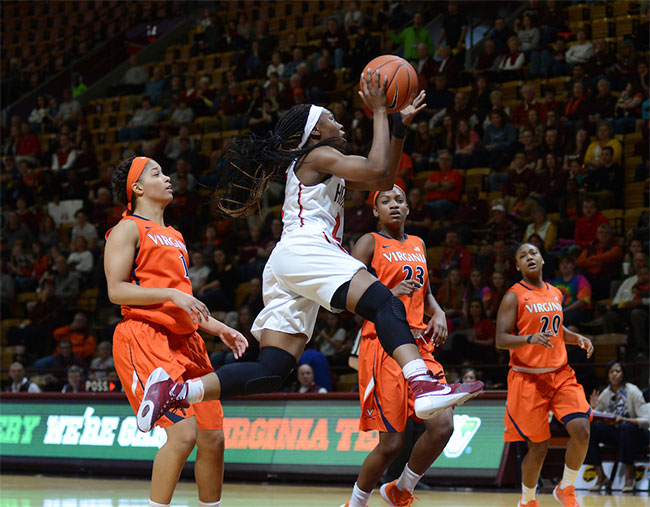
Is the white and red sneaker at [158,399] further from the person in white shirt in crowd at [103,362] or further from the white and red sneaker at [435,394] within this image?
the person in white shirt in crowd at [103,362]

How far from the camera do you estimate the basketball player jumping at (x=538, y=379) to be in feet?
21.7

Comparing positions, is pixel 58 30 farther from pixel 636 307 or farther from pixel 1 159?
pixel 636 307

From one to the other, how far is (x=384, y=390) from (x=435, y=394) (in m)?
1.70

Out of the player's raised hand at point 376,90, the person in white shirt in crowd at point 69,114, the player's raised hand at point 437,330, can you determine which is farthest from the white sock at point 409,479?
the person in white shirt in crowd at point 69,114

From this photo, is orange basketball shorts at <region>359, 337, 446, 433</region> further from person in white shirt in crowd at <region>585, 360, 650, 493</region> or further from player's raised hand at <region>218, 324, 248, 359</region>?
person in white shirt in crowd at <region>585, 360, 650, 493</region>

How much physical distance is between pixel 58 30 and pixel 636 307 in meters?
16.7

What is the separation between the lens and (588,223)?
36.8 ft

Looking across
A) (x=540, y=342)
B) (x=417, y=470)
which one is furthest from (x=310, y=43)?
(x=417, y=470)

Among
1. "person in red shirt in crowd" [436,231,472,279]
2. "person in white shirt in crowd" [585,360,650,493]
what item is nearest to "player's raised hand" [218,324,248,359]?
"person in white shirt in crowd" [585,360,650,493]

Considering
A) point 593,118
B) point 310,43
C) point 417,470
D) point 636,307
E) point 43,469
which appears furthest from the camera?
point 310,43

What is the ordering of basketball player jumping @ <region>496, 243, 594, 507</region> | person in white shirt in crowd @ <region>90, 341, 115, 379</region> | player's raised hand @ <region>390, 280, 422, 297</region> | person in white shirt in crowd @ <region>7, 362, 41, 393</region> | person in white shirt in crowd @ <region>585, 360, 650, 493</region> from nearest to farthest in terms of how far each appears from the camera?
1. player's raised hand @ <region>390, 280, 422, 297</region>
2. basketball player jumping @ <region>496, 243, 594, 507</region>
3. person in white shirt in crowd @ <region>585, 360, 650, 493</region>
4. person in white shirt in crowd @ <region>7, 362, 41, 393</region>
5. person in white shirt in crowd @ <region>90, 341, 115, 379</region>

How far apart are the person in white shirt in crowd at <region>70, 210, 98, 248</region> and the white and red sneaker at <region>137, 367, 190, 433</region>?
1130 cm

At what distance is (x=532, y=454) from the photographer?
674 centimetres

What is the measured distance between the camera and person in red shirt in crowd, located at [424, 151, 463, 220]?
497 inches
